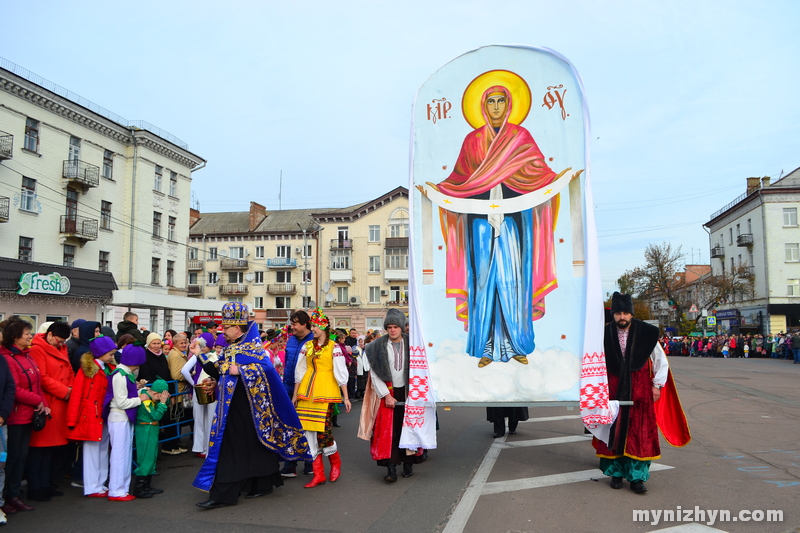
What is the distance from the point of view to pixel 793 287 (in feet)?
153

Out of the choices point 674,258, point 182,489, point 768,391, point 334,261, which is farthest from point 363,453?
Result: point 674,258

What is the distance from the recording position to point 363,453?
8406mm

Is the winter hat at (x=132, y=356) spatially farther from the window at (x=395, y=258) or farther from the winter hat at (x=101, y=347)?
the window at (x=395, y=258)

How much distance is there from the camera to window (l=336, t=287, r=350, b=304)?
5631cm

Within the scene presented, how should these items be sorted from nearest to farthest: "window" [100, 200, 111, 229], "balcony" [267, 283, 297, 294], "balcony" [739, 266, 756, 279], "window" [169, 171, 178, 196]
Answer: "window" [100, 200, 111, 229] → "window" [169, 171, 178, 196] → "balcony" [739, 266, 756, 279] → "balcony" [267, 283, 297, 294]

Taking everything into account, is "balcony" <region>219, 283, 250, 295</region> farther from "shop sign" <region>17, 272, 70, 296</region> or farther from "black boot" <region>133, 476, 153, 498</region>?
"black boot" <region>133, 476, 153, 498</region>

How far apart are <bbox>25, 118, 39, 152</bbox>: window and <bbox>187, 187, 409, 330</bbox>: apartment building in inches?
909

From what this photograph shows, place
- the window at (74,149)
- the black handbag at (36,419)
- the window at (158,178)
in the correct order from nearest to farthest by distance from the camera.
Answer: the black handbag at (36,419) < the window at (74,149) < the window at (158,178)

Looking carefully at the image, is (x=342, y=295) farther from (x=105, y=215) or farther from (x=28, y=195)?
(x=28, y=195)

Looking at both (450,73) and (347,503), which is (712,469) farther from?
(450,73)

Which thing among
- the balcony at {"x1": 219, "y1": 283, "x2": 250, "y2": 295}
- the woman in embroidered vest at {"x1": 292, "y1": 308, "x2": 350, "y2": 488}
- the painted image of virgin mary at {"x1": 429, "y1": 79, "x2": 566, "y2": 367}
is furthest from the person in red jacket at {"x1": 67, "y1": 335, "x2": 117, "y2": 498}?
the balcony at {"x1": 219, "y1": 283, "x2": 250, "y2": 295}

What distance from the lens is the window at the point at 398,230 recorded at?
5509 centimetres

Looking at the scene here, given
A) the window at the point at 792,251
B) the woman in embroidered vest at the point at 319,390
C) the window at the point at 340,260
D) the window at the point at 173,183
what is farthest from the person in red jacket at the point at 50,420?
the window at the point at 792,251

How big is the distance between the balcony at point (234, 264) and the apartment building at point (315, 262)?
10 cm
